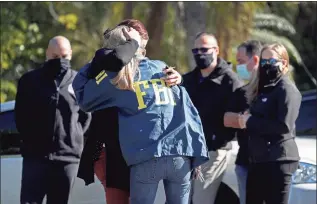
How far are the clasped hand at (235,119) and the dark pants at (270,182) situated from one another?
13.6 inches

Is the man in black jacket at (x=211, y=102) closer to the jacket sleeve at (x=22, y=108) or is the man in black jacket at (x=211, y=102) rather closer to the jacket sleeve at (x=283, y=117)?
the jacket sleeve at (x=283, y=117)

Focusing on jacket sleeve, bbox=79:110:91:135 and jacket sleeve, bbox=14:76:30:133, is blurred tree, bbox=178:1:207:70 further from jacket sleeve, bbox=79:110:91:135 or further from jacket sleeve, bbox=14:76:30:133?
jacket sleeve, bbox=14:76:30:133

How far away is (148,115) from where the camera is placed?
454 centimetres

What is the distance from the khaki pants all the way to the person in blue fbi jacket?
1.87 meters

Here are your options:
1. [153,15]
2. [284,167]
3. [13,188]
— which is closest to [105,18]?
[153,15]

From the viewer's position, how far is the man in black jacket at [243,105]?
21.1ft

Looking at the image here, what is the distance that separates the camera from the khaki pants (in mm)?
6559

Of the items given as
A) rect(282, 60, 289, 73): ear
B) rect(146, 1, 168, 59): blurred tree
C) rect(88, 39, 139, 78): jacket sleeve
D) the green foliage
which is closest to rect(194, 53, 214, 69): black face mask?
rect(282, 60, 289, 73): ear

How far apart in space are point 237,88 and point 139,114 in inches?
85.4

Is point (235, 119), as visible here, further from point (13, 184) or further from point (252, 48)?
point (13, 184)

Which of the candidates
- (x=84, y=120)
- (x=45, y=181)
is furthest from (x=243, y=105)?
(x=45, y=181)

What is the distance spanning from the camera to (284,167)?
5.80m

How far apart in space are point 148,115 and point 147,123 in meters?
0.05

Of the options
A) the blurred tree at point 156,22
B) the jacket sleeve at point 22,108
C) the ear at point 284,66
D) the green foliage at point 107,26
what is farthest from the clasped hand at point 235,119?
the blurred tree at point 156,22
